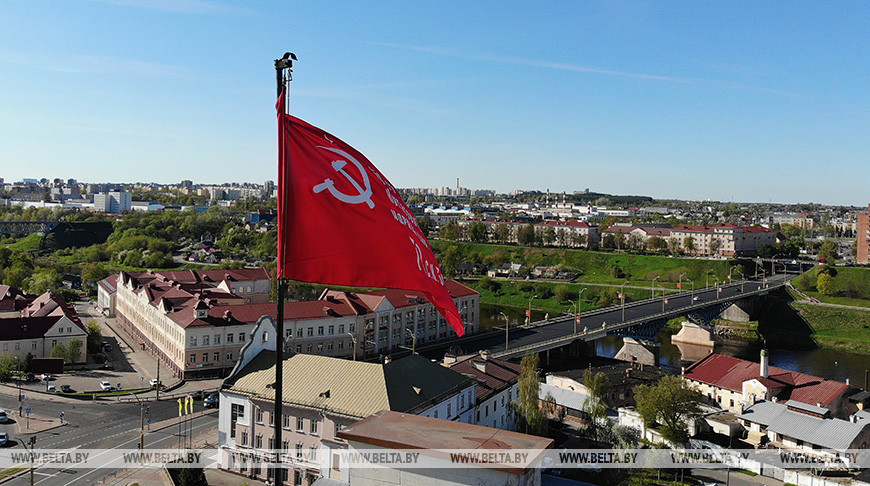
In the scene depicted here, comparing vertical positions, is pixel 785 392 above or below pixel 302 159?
below

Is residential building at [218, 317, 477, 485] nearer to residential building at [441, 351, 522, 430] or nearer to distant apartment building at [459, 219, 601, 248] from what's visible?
residential building at [441, 351, 522, 430]

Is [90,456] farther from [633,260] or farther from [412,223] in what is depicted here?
[633,260]

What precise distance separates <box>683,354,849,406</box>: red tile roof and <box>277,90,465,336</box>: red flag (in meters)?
27.9

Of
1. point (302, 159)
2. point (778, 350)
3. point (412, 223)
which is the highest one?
point (302, 159)

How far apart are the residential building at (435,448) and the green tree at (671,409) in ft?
61.2

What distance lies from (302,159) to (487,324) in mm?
56456

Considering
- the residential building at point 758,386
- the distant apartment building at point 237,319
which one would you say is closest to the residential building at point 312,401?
the distant apartment building at point 237,319

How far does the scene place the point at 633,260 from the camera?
86.9m

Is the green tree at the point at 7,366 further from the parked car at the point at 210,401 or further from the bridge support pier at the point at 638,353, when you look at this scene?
the bridge support pier at the point at 638,353

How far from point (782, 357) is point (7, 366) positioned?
53.0 m

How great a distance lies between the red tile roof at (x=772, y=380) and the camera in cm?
2981

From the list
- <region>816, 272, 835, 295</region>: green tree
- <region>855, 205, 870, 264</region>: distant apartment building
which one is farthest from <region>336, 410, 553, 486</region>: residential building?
<region>855, 205, 870, 264</region>: distant apartment building

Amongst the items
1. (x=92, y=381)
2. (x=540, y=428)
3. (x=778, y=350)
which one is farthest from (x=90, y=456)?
(x=778, y=350)

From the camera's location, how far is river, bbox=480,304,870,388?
47.2m
